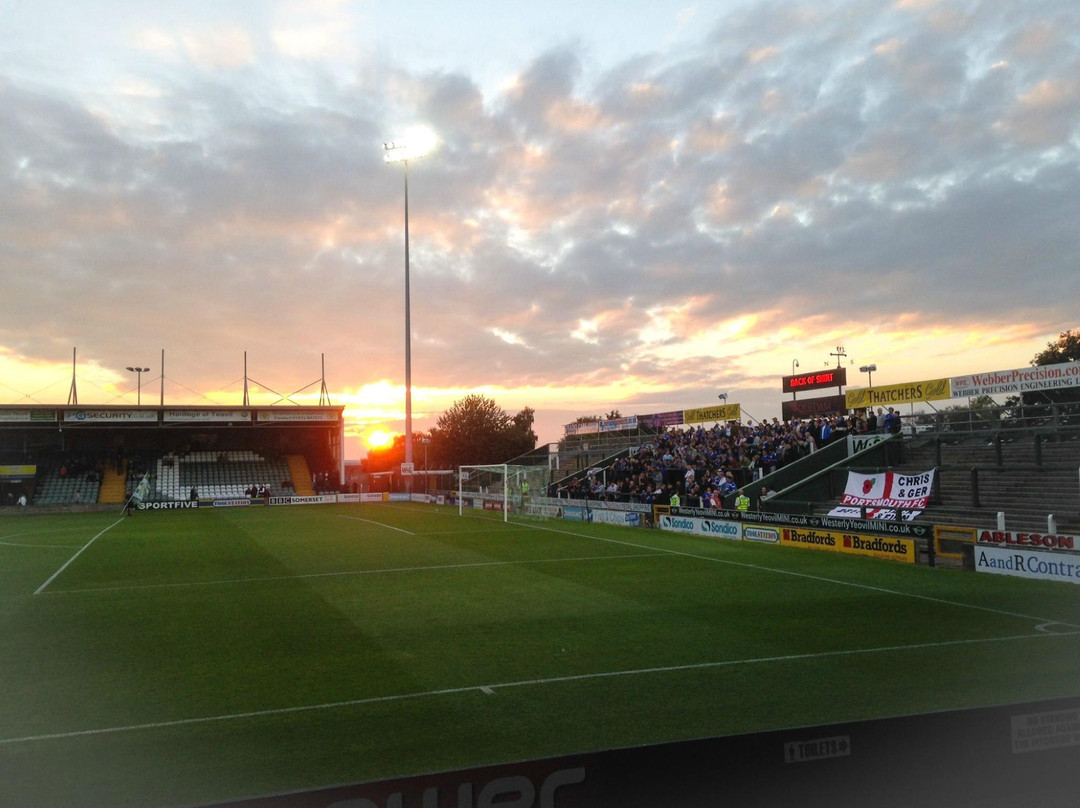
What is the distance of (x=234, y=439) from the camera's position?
62469 mm

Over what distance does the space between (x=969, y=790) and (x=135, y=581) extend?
17.5 m

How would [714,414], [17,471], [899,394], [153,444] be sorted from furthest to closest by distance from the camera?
[153,444] → [17,471] → [714,414] → [899,394]

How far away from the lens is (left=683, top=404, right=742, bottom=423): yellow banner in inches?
1768

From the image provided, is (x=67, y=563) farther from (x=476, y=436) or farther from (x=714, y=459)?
(x=476, y=436)

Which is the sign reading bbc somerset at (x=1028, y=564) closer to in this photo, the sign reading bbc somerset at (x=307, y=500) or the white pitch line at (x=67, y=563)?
the white pitch line at (x=67, y=563)

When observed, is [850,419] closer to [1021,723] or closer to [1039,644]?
[1039,644]

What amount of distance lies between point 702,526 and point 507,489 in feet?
43.1

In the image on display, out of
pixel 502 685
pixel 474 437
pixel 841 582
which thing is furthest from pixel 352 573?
pixel 474 437

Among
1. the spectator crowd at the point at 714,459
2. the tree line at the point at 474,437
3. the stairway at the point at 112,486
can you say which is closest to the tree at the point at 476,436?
the tree line at the point at 474,437

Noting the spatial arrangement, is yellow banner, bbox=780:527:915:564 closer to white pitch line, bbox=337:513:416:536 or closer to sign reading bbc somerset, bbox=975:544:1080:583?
sign reading bbc somerset, bbox=975:544:1080:583

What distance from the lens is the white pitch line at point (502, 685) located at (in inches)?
301

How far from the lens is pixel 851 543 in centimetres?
2161

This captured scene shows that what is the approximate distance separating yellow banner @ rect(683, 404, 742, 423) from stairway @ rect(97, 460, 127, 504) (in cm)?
3762

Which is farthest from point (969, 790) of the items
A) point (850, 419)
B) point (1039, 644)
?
point (850, 419)
